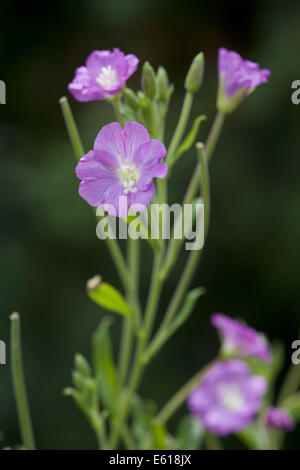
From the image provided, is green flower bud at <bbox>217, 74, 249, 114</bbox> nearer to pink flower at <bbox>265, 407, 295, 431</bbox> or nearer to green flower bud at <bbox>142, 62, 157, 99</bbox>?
green flower bud at <bbox>142, 62, 157, 99</bbox>

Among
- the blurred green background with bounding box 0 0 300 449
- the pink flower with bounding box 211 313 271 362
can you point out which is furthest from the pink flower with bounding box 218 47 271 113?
the blurred green background with bounding box 0 0 300 449

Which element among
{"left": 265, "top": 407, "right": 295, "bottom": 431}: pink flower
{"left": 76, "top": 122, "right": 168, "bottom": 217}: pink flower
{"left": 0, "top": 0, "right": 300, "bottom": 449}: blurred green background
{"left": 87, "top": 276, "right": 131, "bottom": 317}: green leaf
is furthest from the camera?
{"left": 0, "top": 0, "right": 300, "bottom": 449}: blurred green background

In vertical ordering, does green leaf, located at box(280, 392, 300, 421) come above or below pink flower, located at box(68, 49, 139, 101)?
below

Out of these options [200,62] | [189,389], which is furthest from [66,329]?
[200,62]

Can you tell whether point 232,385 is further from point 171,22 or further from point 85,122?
point 171,22

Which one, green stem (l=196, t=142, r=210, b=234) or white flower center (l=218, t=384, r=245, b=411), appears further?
white flower center (l=218, t=384, r=245, b=411)

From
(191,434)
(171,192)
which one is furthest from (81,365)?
(171,192)

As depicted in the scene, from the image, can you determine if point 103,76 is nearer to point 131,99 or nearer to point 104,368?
point 131,99
